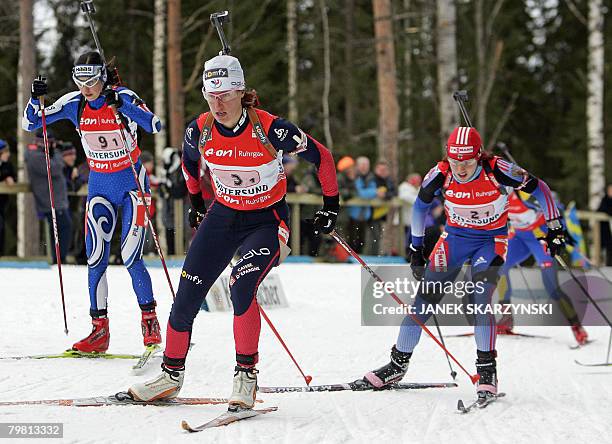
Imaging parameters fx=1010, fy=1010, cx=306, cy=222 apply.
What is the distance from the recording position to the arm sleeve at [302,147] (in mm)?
5488

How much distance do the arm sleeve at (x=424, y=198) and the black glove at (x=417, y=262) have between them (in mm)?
41

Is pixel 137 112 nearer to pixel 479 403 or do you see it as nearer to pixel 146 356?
pixel 146 356

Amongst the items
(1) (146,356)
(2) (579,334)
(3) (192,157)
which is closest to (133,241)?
(1) (146,356)

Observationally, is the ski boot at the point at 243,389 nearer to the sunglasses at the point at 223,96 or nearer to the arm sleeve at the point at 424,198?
the sunglasses at the point at 223,96

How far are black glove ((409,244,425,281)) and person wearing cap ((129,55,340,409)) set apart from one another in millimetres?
1137

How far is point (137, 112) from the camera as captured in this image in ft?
23.4

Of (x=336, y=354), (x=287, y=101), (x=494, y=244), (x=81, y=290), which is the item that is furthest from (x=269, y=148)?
(x=287, y=101)

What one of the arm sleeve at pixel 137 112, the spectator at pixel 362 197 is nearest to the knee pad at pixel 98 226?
the arm sleeve at pixel 137 112

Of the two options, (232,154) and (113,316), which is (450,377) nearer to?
(232,154)

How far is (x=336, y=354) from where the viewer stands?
26.7 feet

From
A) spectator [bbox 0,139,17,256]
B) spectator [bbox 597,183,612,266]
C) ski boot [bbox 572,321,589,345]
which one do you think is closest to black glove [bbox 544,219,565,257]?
ski boot [bbox 572,321,589,345]

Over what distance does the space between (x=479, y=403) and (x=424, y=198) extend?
60.1 inches

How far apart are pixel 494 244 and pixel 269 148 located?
2244 mm

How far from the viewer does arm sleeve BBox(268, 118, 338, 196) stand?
216 inches
